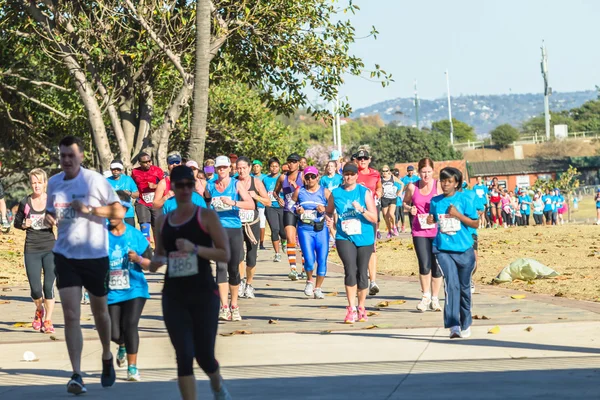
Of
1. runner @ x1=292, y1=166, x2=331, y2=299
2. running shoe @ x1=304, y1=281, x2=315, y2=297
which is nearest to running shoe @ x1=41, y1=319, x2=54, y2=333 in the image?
runner @ x1=292, y1=166, x2=331, y2=299

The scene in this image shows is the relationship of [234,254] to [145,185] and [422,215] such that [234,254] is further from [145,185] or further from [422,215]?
[145,185]

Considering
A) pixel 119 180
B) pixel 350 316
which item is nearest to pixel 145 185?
pixel 119 180

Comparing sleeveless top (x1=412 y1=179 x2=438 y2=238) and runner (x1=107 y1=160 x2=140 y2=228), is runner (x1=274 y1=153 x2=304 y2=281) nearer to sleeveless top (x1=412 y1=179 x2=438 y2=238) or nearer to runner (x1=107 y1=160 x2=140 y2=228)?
runner (x1=107 y1=160 x2=140 y2=228)

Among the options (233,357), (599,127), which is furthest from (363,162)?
(599,127)

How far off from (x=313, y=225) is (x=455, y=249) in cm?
431

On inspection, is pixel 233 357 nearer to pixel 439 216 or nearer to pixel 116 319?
pixel 116 319

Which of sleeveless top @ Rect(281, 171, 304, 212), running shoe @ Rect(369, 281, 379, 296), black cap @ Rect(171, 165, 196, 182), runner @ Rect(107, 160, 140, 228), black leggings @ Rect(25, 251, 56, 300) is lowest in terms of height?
running shoe @ Rect(369, 281, 379, 296)

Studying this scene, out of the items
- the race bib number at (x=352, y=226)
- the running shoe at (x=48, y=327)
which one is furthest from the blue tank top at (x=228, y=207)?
the running shoe at (x=48, y=327)

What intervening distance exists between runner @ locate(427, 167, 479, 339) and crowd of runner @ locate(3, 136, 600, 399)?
12 mm

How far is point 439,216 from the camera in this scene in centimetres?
1078

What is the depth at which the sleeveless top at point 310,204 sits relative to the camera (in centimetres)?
1478

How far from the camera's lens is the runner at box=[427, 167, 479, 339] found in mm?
10633

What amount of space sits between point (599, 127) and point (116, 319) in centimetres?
15668

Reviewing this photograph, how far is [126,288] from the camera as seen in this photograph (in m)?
8.73
